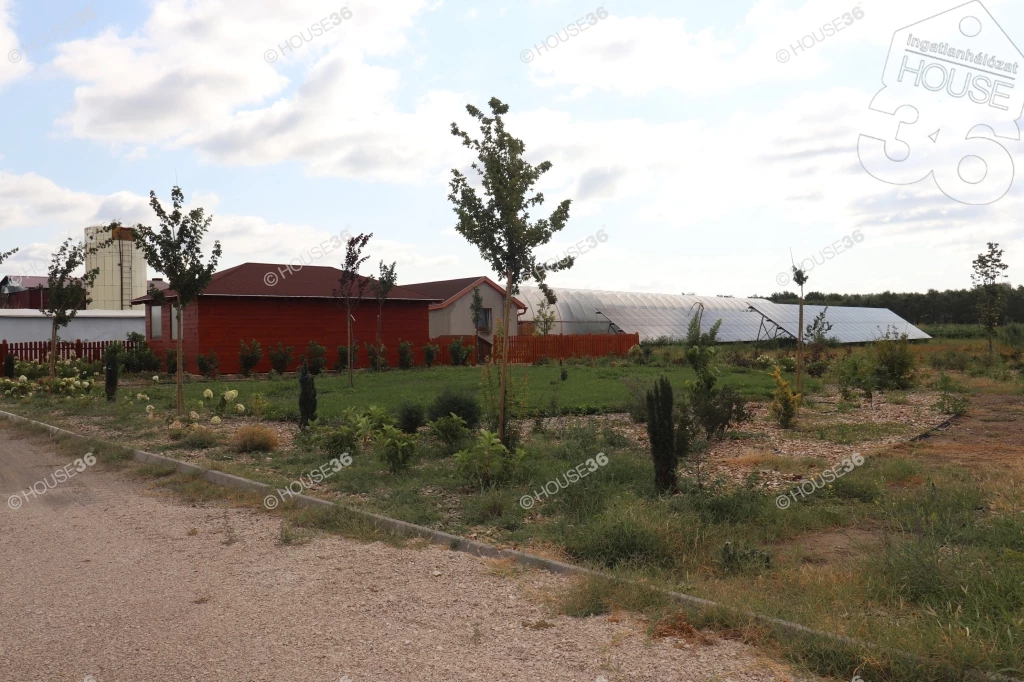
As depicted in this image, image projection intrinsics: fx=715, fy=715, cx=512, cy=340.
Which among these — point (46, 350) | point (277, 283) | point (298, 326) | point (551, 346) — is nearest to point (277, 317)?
point (298, 326)

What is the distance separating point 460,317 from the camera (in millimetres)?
35844

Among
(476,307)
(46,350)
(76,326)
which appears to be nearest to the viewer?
(46,350)

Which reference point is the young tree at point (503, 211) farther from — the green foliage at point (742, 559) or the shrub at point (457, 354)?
the shrub at point (457, 354)

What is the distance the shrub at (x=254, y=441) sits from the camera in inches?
408

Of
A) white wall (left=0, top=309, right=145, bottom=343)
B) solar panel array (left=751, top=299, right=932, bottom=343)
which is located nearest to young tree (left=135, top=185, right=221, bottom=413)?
white wall (left=0, top=309, right=145, bottom=343)

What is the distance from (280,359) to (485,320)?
1326 centimetres

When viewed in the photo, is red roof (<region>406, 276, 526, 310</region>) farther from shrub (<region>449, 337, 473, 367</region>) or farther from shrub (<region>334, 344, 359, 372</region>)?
shrub (<region>334, 344, 359, 372</region>)

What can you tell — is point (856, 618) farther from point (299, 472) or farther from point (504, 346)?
point (299, 472)

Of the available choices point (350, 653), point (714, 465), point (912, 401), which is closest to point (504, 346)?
point (714, 465)

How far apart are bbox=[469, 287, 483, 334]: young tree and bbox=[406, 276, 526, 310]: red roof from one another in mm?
641

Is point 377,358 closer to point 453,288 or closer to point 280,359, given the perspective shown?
point 280,359

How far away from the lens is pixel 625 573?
16.1 feet

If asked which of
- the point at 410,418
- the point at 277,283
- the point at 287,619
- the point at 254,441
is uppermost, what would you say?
the point at 277,283

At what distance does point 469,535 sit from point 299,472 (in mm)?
3560
